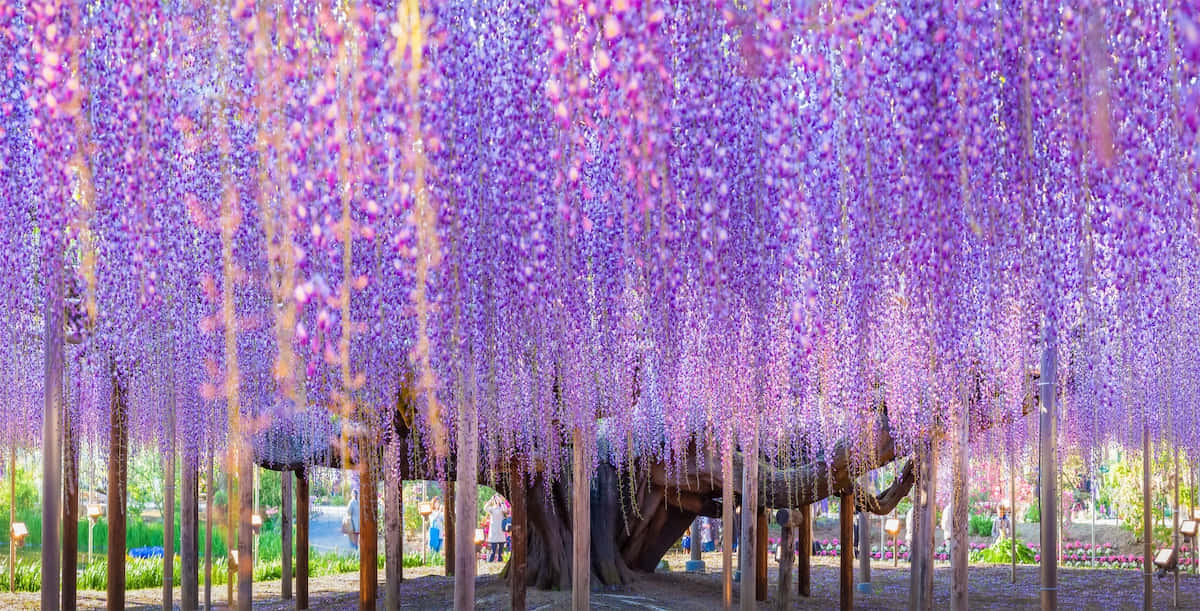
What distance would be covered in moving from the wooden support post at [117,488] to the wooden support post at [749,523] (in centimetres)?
471

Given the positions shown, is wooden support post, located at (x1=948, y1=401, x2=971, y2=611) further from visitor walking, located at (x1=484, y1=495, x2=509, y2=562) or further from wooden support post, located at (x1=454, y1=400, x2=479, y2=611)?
visitor walking, located at (x1=484, y1=495, x2=509, y2=562)

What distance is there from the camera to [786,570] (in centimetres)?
1229

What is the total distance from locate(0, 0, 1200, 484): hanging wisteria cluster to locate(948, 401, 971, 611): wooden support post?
8.05ft

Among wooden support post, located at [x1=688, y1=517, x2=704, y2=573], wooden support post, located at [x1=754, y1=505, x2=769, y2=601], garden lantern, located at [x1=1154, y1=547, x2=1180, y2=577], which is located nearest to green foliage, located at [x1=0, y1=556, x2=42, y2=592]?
wooden support post, located at [x1=688, y1=517, x2=704, y2=573]

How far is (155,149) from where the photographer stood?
18.2 ft

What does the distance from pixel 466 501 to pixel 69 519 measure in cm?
472

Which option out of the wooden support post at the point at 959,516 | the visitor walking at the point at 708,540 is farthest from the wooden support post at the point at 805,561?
the visitor walking at the point at 708,540

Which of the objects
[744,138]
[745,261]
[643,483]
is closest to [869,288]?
[745,261]

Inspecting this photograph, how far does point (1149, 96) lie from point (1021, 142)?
0.41 m

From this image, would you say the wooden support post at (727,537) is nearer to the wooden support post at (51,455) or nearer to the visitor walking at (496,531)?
the wooden support post at (51,455)

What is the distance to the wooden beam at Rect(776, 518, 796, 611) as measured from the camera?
12172mm

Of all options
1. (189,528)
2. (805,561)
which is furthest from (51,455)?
(805,561)

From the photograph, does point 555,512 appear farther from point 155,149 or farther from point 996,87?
point 996,87

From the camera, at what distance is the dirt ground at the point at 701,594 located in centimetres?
1265
